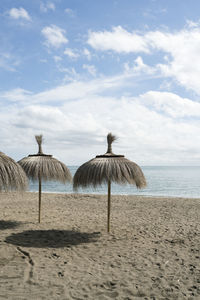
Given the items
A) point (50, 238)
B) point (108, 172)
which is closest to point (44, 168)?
point (50, 238)

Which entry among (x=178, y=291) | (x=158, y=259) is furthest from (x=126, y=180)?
(x=178, y=291)

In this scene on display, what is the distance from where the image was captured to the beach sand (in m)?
3.63

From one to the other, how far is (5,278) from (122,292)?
5.72ft

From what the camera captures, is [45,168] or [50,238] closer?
[50,238]

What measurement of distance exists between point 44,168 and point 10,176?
1.72 m

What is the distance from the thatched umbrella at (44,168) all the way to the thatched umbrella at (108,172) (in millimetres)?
1176

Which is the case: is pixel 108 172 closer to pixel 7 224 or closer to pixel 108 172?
pixel 108 172

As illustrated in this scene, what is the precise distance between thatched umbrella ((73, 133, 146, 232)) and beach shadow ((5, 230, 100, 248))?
115cm

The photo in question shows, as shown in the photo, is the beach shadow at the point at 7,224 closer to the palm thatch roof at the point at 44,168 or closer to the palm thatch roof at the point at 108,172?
the palm thatch roof at the point at 44,168

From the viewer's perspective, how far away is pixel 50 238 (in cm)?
599

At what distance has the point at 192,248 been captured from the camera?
5484 millimetres

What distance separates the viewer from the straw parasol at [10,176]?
525 centimetres

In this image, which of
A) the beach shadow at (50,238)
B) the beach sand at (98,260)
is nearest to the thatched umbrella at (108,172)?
the beach shadow at (50,238)

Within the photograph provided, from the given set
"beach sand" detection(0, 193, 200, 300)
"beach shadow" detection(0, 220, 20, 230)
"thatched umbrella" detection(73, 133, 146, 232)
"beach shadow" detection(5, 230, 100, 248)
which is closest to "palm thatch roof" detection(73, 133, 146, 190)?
"thatched umbrella" detection(73, 133, 146, 232)
